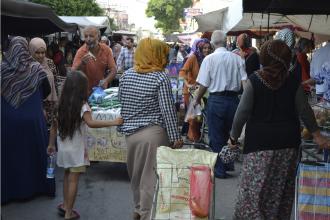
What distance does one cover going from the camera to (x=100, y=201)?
6.08 m

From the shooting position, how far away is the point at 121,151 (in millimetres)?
6746

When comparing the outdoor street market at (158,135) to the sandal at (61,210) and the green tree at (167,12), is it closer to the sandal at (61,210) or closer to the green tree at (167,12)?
the sandal at (61,210)

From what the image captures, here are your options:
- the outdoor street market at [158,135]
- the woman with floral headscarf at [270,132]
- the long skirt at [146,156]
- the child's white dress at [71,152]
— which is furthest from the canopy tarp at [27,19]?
the woman with floral headscarf at [270,132]

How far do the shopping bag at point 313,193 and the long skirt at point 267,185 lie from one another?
46 centimetres

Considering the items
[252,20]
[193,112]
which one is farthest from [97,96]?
[252,20]

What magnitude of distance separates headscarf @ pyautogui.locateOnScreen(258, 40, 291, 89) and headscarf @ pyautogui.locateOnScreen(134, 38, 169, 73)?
869 mm

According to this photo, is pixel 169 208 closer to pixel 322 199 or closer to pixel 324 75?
pixel 322 199

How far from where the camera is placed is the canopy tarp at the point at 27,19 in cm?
485

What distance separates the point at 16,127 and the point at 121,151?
4.93ft

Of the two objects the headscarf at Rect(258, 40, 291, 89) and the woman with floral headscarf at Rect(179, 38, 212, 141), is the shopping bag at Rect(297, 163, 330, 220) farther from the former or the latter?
the woman with floral headscarf at Rect(179, 38, 212, 141)

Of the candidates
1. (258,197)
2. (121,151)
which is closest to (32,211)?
(121,151)

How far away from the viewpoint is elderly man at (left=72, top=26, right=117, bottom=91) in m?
7.37

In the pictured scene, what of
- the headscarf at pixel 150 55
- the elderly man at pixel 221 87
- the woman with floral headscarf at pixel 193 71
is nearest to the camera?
the headscarf at pixel 150 55

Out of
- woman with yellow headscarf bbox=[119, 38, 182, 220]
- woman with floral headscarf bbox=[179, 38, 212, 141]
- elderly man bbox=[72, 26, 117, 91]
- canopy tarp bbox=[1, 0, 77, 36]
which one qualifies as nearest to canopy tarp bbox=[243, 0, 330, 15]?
woman with yellow headscarf bbox=[119, 38, 182, 220]
